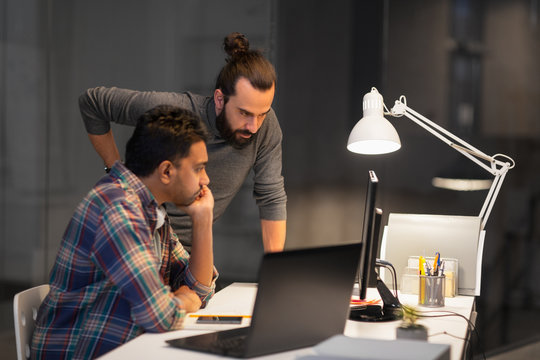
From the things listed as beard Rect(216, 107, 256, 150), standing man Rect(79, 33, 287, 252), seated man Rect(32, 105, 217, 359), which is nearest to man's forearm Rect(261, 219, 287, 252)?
standing man Rect(79, 33, 287, 252)

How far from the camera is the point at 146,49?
11.2ft

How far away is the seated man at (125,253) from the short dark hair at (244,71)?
46 cm

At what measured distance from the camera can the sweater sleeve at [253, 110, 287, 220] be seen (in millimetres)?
2420

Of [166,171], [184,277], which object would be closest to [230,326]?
[184,277]

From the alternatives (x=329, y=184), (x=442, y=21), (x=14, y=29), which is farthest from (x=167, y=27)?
(x=442, y=21)

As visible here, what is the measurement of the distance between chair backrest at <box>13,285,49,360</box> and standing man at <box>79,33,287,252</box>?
2.44 ft

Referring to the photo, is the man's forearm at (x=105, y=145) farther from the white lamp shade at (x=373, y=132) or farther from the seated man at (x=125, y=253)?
the white lamp shade at (x=373, y=132)

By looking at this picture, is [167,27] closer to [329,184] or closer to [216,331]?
[329,184]

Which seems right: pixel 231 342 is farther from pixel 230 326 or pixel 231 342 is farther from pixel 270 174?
pixel 270 174

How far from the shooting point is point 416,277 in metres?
2.14

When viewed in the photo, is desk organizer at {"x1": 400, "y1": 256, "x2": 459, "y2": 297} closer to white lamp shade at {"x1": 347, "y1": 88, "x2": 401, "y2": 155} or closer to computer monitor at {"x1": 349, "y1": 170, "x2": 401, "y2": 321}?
computer monitor at {"x1": 349, "y1": 170, "x2": 401, "y2": 321}

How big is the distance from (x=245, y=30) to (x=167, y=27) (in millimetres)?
425

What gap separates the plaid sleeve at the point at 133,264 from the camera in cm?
141

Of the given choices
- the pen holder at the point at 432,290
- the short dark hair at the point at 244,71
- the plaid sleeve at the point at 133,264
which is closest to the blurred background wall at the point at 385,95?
the short dark hair at the point at 244,71
